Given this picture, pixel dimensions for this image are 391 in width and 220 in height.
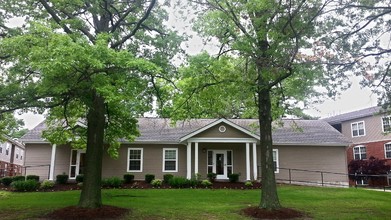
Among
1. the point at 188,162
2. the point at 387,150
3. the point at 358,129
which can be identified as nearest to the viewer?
the point at 188,162

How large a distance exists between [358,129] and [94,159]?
29975mm

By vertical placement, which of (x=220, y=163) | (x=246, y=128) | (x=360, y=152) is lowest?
(x=220, y=163)

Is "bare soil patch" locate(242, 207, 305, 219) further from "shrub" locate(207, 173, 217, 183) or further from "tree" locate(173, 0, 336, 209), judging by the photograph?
"shrub" locate(207, 173, 217, 183)

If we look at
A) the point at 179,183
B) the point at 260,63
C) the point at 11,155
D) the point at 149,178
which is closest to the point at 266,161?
the point at 260,63

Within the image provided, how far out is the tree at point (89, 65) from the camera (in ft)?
33.8

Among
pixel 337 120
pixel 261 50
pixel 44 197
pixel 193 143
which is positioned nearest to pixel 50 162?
pixel 44 197

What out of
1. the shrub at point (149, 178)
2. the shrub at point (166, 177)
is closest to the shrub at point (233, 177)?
the shrub at point (166, 177)

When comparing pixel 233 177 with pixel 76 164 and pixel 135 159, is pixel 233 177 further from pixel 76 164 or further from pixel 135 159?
pixel 76 164

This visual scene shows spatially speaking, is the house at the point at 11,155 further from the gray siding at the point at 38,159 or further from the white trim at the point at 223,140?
the white trim at the point at 223,140

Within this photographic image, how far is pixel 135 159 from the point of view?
993 inches

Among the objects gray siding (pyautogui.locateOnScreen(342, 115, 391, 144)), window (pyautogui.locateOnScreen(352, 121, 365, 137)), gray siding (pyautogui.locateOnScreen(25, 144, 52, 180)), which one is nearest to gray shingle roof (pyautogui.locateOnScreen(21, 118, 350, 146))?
gray siding (pyautogui.locateOnScreen(25, 144, 52, 180))

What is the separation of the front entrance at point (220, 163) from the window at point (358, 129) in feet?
55.1

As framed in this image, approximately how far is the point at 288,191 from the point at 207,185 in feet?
15.6

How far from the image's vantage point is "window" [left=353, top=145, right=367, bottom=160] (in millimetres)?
34906
